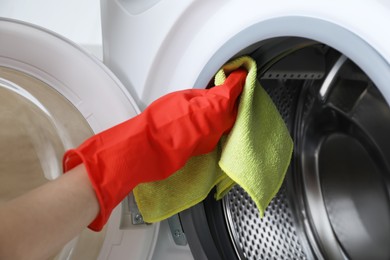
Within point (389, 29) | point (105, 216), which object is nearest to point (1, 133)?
point (105, 216)

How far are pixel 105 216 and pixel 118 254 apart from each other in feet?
0.62

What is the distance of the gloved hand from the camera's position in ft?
2.14

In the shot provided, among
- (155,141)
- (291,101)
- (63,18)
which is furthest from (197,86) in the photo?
(63,18)

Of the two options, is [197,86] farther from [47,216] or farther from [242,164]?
[47,216]

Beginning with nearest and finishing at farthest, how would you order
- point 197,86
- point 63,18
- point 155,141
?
point 155,141 < point 197,86 < point 63,18

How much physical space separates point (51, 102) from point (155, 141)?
0.24 m

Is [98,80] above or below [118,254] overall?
above

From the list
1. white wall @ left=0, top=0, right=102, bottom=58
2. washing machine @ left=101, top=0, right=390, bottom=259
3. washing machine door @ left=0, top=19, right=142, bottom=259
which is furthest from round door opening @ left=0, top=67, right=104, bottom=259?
white wall @ left=0, top=0, right=102, bottom=58

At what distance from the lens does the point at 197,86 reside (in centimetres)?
79

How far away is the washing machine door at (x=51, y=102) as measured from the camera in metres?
0.81

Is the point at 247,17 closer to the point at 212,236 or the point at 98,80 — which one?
the point at 98,80

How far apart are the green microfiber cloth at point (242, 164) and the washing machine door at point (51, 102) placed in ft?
0.40

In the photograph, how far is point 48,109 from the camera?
2.76 ft

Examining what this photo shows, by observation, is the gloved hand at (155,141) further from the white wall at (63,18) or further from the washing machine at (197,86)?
the white wall at (63,18)
